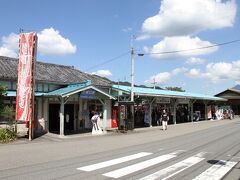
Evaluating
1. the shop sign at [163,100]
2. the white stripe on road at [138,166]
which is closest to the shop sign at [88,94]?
the shop sign at [163,100]

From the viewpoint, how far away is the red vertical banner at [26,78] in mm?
20672

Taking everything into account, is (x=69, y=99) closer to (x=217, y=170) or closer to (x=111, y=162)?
(x=111, y=162)

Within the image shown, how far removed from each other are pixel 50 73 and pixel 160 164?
17.8 meters

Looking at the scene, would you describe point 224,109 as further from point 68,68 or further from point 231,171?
point 231,171

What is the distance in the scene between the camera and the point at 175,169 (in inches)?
423

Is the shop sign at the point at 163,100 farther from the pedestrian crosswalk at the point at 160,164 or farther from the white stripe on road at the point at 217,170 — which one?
the white stripe on road at the point at 217,170

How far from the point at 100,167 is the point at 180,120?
34364mm

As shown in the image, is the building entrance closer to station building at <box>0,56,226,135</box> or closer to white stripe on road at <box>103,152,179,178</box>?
station building at <box>0,56,226,135</box>

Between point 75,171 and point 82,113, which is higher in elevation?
point 82,113

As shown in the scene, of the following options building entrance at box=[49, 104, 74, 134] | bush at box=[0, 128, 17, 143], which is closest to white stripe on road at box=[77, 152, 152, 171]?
bush at box=[0, 128, 17, 143]

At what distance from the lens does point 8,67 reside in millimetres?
24969

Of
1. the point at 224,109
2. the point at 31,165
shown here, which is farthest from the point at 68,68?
the point at 224,109

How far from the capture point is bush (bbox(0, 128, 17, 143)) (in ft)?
63.2

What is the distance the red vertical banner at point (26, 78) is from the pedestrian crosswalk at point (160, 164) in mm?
9121
